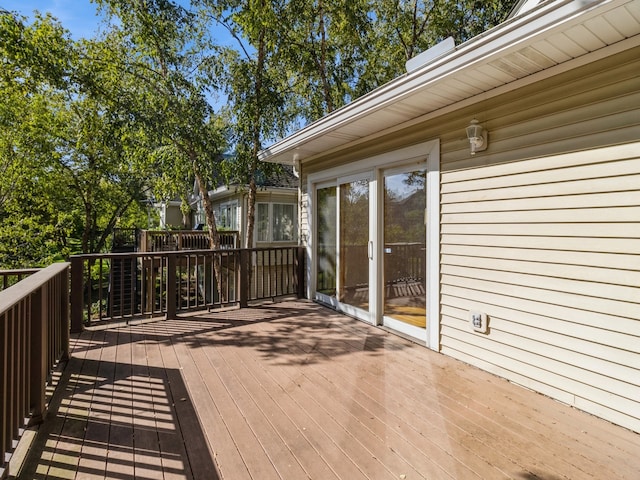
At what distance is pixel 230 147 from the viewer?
24.2 feet

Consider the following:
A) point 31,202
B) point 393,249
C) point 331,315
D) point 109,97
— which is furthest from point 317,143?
point 31,202

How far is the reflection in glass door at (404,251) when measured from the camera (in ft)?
12.3

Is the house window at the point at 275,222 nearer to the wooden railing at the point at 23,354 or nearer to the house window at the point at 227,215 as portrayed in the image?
the house window at the point at 227,215

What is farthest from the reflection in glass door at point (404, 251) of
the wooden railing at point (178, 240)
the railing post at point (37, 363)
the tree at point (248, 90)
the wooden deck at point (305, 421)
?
the wooden railing at point (178, 240)

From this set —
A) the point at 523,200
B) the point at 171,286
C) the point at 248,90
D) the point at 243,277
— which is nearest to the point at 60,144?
the point at 248,90

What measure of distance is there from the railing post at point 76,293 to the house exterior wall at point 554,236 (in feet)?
13.2

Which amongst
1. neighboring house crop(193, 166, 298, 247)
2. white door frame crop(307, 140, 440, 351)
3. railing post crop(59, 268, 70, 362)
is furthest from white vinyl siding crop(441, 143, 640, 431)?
neighboring house crop(193, 166, 298, 247)

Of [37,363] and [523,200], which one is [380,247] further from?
[37,363]

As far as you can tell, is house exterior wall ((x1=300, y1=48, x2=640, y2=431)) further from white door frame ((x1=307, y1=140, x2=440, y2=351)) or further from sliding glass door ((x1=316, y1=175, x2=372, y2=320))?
sliding glass door ((x1=316, y1=175, x2=372, y2=320))

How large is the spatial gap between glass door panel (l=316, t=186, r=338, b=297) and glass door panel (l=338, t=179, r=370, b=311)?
8.4 inches

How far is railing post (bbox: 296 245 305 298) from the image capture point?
19.7 feet

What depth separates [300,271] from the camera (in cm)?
605

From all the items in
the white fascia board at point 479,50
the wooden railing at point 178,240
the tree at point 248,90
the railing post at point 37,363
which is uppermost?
the tree at point 248,90

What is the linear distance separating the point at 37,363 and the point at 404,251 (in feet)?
11.1
